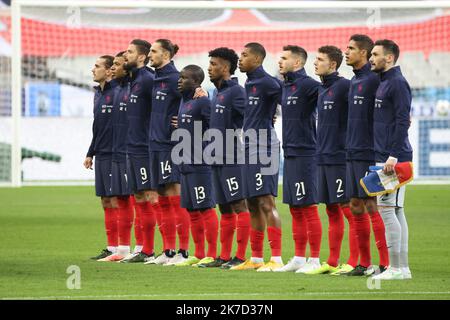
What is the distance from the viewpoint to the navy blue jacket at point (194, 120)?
12656 millimetres

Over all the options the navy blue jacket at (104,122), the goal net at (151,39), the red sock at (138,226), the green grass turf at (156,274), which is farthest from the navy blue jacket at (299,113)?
the goal net at (151,39)

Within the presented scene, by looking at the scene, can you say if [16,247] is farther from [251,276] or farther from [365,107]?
[365,107]

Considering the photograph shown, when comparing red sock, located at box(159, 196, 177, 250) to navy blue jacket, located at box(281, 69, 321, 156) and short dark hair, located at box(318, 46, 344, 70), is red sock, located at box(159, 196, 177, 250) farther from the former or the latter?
short dark hair, located at box(318, 46, 344, 70)

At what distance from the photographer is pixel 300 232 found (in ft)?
39.6

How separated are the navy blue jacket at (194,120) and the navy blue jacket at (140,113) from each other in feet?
2.14

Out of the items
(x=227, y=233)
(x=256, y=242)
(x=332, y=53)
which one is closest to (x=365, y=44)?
(x=332, y=53)

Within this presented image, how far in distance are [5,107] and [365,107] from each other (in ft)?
69.0

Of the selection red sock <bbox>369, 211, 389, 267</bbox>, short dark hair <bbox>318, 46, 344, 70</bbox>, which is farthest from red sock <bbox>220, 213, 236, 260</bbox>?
short dark hair <bbox>318, 46, 344, 70</bbox>

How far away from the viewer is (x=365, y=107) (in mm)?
11398

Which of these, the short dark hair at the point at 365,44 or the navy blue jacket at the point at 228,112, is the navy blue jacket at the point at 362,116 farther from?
the navy blue jacket at the point at 228,112

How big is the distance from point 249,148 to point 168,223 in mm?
1571

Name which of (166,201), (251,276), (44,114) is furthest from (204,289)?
(44,114)

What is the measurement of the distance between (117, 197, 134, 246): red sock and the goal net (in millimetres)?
13560

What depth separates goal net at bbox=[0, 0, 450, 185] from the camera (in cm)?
2800
